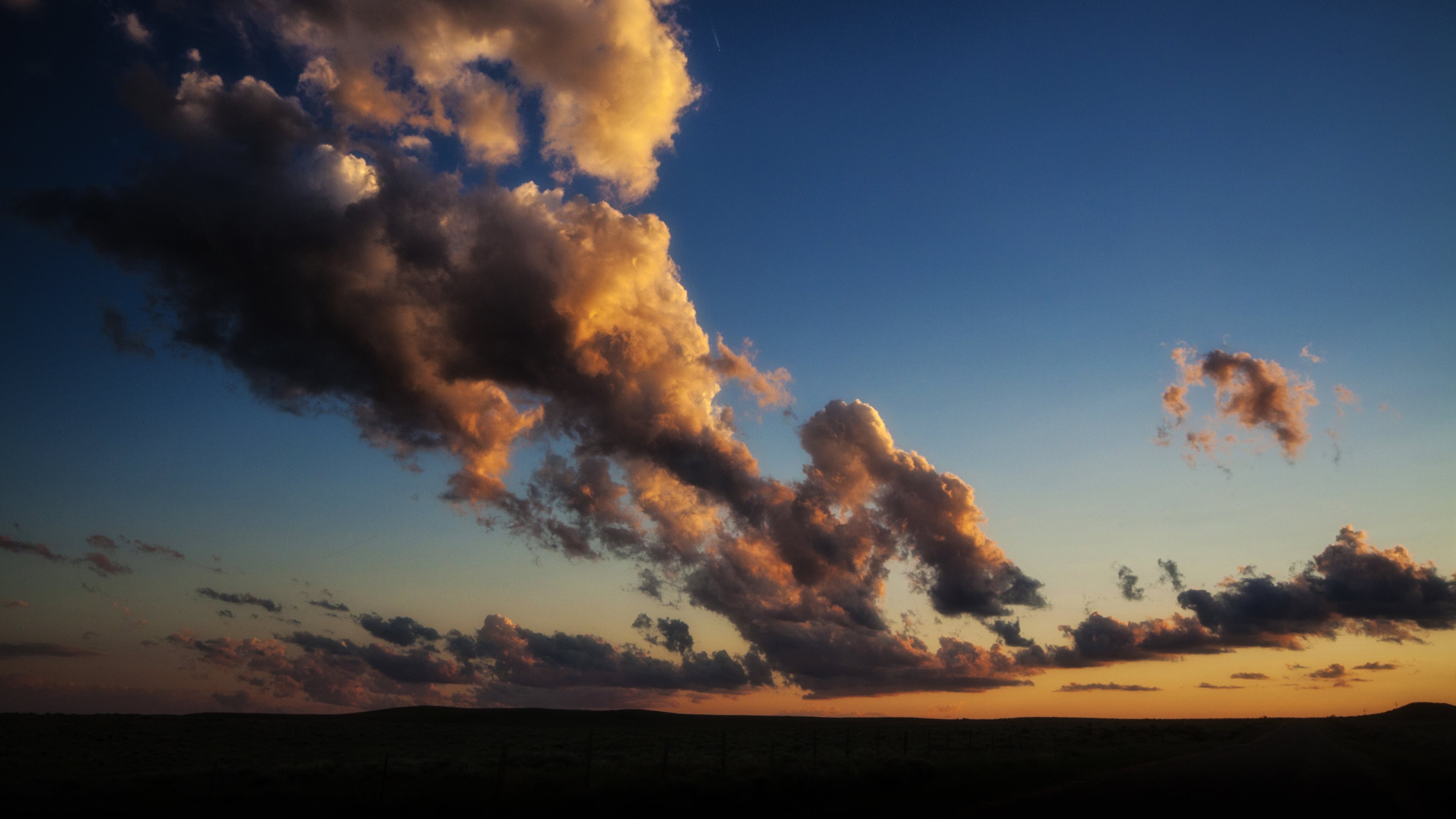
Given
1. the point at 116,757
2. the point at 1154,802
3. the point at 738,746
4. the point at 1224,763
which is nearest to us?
the point at 1154,802

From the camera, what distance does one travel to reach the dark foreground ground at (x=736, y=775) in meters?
23.8

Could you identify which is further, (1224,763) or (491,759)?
(491,759)

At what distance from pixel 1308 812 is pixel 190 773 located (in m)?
45.2

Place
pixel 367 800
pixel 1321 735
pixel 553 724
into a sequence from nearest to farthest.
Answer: pixel 367 800 < pixel 1321 735 < pixel 553 724

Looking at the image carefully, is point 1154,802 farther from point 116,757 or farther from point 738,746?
point 116,757

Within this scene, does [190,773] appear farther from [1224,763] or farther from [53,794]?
[1224,763]

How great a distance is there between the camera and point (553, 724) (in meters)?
132

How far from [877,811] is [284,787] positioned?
980 inches

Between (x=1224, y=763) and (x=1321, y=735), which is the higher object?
(x=1224, y=763)

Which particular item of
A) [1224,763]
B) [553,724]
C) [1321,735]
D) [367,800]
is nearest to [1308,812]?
[1224,763]

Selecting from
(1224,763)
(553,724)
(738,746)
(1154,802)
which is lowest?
(553,724)

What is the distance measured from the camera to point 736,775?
27.9 m

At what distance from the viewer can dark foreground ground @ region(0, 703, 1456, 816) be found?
2378 cm

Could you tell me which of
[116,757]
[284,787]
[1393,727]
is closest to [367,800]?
[284,787]
